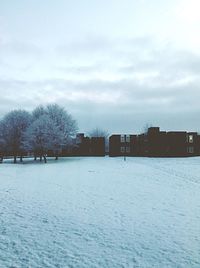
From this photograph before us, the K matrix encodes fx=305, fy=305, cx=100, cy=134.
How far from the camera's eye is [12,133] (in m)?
74.5

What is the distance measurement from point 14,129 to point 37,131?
1068 cm

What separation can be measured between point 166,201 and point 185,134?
71.3 metres

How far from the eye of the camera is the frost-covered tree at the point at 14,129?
7362cm

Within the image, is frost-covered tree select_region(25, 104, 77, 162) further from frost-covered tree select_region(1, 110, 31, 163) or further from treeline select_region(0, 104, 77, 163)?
frost-covered tree select_region(1, 110, 31, 163)

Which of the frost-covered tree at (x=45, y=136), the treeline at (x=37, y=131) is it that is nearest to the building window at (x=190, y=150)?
the treeline at (x=37, y=131)

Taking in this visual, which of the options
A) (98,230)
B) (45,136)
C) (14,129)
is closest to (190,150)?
A: (45,136)

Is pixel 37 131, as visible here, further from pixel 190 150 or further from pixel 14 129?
pixel 190 150

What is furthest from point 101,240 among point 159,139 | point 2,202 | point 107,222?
point 159,139

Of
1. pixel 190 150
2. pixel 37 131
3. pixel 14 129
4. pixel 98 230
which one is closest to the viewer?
pixel 98 230

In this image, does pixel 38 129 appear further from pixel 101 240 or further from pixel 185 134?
pixel 101 240

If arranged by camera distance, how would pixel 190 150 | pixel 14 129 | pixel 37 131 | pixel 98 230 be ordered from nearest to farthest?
1. pixel 98 230
2. pixel 37 131
3. pixel 14 129
4. pixel 190 150

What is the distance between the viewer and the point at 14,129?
7500 cm

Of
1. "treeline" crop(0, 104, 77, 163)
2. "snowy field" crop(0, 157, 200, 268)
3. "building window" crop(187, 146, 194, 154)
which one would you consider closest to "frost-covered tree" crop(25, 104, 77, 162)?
"treeline" crop(0, 104, 77, 163)

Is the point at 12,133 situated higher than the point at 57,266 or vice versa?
Answer: the point at 12,133
